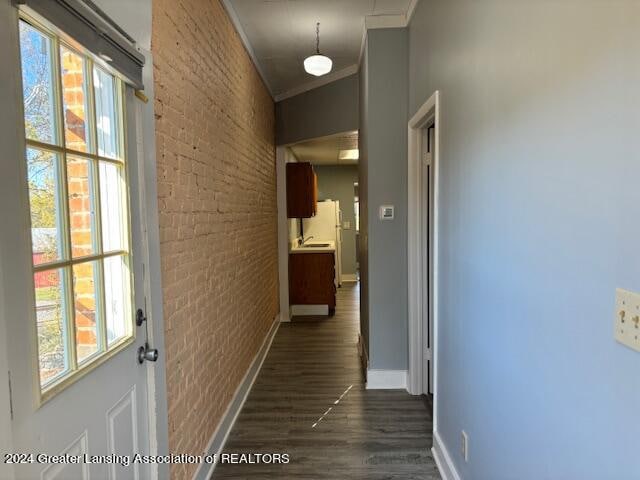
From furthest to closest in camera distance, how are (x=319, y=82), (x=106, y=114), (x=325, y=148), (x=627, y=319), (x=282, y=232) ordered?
(x=325, y=148), (x=282, y=232), (x=319, y=82), (x=106, y=114), (x=627, y=319)

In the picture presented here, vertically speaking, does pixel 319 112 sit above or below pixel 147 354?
above

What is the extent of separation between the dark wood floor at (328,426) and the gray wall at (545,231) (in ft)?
1.92

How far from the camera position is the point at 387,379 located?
3400mm

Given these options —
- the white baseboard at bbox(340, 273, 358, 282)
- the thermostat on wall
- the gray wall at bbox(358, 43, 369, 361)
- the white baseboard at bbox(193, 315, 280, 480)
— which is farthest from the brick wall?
the white baseboard at bbox(340, 273, 358, 282)

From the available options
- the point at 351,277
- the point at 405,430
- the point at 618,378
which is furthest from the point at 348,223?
the point at 618,378

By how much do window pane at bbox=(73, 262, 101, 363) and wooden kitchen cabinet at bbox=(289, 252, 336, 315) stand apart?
182 inches

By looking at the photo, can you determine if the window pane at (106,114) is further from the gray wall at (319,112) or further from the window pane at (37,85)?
the gray wall at (319,112)

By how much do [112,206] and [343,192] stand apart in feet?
26.4

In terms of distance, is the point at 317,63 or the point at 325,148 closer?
the point at 317,63

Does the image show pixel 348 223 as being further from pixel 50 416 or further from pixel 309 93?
pixel 50 416

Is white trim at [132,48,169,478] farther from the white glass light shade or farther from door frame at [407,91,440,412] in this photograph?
door frame at [407,91,440,412]

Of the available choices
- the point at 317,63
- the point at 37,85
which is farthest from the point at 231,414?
the point at 317,63

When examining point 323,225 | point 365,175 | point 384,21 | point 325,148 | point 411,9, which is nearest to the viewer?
point 411,9

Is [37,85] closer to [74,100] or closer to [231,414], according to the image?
[74,100]
